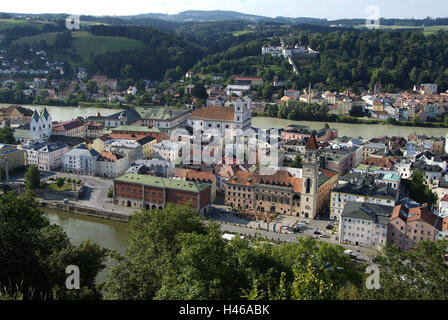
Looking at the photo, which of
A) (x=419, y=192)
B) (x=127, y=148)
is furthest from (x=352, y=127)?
(x=127, y=148)

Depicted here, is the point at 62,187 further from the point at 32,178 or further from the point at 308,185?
the point at 308,185

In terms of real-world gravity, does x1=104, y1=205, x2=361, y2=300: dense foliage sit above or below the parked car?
above

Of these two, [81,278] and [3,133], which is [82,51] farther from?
[81,278]

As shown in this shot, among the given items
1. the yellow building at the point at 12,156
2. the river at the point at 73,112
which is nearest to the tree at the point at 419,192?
the yellow building at the point at 12,156

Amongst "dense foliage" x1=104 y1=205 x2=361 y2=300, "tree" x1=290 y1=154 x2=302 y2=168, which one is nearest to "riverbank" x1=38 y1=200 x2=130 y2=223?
"dense foliage" x1=104 y1=205 x2=361 y2=300

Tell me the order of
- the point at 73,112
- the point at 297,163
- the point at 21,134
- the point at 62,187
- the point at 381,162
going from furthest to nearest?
the point at 73,112
the point at 21,134
the point at 297,163
the point at 381,162
the point at 62,187

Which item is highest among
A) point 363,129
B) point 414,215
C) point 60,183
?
point 414,215

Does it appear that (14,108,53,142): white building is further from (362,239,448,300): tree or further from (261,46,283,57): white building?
(261,46,283,57): white building
